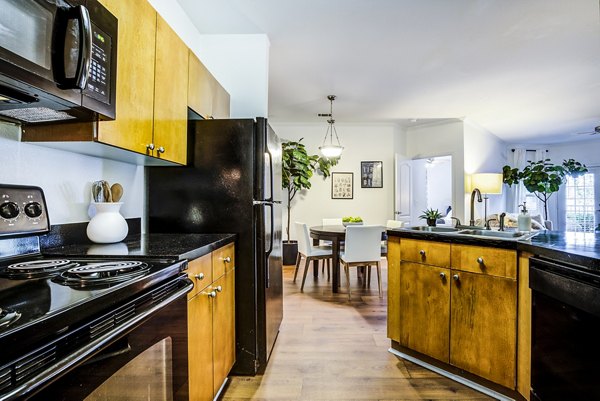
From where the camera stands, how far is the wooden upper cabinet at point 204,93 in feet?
6.55

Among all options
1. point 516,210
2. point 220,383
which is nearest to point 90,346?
point 220,383

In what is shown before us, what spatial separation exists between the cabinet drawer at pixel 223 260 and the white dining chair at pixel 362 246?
183 cm

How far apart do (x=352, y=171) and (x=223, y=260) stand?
15.5 ft

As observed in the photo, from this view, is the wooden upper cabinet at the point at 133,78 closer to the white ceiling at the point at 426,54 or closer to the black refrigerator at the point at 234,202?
the black refrigerator at the point at 234,202

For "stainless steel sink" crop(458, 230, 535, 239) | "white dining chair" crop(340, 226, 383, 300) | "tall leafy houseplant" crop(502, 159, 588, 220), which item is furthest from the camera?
"tall leafy houseplant" crop(502, 159, 588, 220)

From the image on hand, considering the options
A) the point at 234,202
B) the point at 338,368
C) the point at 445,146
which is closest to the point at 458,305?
the point at 338,368

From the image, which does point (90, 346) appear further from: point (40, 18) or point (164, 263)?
point (40, 18)

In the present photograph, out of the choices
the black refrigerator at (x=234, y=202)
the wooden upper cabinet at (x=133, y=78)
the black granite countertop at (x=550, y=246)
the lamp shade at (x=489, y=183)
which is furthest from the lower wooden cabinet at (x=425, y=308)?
the lamp shade at (x=489, y=183)

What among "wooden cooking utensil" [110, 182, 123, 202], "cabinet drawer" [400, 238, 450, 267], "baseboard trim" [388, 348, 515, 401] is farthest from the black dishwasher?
"wooden cooking utensil" [110, 182, 123, 202]

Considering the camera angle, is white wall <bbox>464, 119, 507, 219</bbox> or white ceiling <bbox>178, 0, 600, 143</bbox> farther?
white wall <bbox>464, 119, 507, 219</bbox>

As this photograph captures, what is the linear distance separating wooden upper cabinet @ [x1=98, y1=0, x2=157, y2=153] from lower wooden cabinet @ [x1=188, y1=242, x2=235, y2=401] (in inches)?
23.3

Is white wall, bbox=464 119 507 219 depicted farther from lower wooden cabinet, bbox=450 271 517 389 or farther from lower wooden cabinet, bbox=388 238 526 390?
lower wooden cabinet, bbox=450 271 517 389

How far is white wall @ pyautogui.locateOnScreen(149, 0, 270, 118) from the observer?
2.88 m

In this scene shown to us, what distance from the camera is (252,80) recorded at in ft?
9.53
